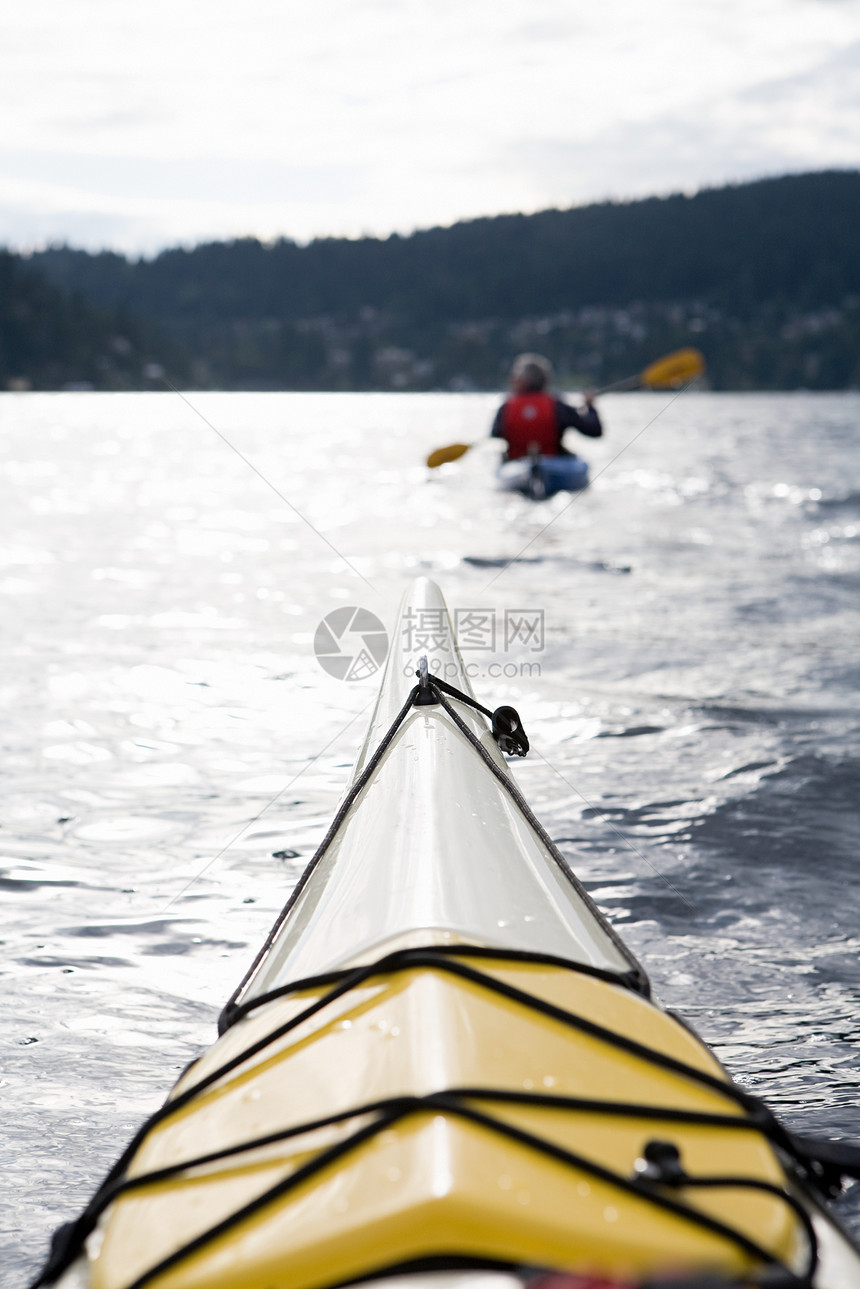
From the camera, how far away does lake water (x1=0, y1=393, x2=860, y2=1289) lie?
2588 mm

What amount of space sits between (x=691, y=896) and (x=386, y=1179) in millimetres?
2460

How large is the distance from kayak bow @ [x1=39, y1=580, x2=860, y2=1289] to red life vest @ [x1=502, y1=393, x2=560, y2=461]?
34.6ft

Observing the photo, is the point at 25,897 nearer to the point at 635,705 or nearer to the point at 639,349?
the point at 635,705

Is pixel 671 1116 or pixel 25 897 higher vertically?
pixel 25 897

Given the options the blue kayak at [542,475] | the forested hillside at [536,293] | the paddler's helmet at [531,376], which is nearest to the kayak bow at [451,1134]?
the blue kayak at [542,475]

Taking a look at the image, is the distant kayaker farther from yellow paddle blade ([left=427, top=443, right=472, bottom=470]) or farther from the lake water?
yellow paddle blade ([left=427, top=443, right=472, bottom=470])

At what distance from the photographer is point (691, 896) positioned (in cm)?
341

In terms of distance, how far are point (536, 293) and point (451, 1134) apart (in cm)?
10704

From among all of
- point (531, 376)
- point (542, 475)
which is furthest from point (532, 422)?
point (542, 475)

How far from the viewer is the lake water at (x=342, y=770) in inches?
102

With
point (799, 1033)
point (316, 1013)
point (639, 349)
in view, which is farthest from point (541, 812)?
point (639, 349)

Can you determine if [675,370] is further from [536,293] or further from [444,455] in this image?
[536,293]

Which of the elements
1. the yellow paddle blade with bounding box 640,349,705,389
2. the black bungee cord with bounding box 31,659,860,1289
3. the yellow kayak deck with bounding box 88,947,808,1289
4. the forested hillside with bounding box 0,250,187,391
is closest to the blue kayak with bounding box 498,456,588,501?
the yellow paddle blade with bounding box 640,349,705,389

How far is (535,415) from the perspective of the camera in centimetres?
1202
